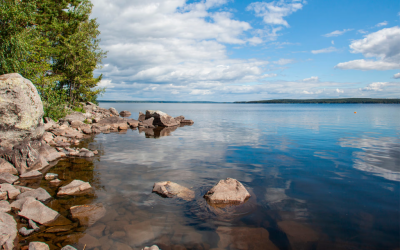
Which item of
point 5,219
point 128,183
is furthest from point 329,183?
point 5,219

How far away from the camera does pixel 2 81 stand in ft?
40.1

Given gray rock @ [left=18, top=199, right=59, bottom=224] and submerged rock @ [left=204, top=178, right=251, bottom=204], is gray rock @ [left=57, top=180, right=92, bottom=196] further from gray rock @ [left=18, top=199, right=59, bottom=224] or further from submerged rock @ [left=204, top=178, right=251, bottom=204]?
submerged rock @ [left=204, top=178, right=251, bottom=204]

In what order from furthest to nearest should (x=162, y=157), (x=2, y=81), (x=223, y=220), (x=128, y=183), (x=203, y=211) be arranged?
(x=162, y=157)
(x=2, y=81)
(x=128, y=183)
(x=203, y=211)
(x=223, y=220)

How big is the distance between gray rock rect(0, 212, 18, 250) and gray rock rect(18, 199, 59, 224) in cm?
48

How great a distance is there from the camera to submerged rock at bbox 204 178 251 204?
27.4 ft

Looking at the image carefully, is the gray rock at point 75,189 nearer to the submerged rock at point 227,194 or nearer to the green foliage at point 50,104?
the submerged rock at point 227,194

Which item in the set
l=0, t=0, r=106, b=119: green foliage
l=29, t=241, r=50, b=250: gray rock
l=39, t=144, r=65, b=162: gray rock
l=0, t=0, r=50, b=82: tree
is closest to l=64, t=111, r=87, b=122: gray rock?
l=0, t=0, r=106, b=119: green foliage

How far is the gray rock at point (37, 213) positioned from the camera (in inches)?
269

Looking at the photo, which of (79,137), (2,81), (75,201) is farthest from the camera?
(79,137)

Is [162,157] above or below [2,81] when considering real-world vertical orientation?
below

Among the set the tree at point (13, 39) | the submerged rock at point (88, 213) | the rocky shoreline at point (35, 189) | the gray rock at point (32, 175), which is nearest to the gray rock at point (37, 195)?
the rocky shoreline at point (35, 189)

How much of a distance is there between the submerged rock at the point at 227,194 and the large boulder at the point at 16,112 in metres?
11.3

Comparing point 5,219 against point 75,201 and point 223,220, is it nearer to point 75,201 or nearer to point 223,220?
point 75,201

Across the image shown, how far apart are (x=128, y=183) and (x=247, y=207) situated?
5448mm
